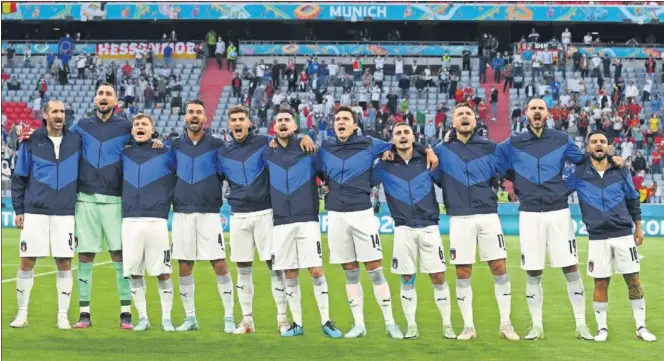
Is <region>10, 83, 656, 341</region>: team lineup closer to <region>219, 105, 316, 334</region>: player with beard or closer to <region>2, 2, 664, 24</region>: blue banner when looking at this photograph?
<region>219, 105, 316, 334</region>: player with beard

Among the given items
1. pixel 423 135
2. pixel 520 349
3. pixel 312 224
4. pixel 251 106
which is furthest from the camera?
pixel 251 106

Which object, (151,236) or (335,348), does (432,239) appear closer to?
(335,348)

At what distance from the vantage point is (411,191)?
11.7 meters

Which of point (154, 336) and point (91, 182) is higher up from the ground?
point (91, 182)

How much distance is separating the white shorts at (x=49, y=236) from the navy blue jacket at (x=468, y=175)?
3.75m

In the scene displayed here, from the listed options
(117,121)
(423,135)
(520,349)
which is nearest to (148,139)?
(117,121)

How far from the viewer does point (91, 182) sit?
12227 millimetres

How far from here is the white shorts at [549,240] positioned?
11.6 meters

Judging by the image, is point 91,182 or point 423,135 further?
point 423,135

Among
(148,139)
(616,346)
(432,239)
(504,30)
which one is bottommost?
(616,346)

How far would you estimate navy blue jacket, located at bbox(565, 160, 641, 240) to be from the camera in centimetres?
1158

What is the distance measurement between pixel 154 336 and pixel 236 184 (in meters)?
1.68

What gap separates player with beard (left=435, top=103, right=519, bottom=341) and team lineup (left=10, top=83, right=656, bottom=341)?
0.01 m

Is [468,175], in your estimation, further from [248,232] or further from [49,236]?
[49,236]
